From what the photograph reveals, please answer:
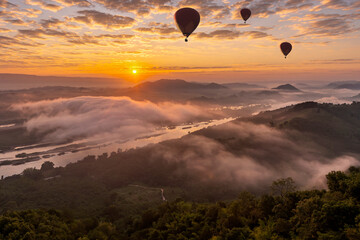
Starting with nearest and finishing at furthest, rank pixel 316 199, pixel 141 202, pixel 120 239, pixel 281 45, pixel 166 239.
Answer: pixel 316 199
pixel 166 239
pixel 120 239
pixel 281 45
pixel 141 202

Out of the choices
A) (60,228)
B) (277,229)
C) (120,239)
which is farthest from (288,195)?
(60,228)

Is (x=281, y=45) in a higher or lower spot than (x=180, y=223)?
higher

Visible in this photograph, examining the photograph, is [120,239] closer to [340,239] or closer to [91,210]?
[340,239]

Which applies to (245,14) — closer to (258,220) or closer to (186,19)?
(186,19)

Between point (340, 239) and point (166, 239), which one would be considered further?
point (166, 239)

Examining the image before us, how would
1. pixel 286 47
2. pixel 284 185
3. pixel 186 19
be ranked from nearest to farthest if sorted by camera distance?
pixel 284 185
pixel 186 19
pixel 286 47

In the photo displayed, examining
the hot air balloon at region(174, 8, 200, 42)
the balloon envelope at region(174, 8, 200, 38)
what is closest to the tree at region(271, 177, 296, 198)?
the hot air balloon at region(174, 8, 200, 42)

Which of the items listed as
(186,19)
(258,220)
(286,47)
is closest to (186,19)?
(186,19)

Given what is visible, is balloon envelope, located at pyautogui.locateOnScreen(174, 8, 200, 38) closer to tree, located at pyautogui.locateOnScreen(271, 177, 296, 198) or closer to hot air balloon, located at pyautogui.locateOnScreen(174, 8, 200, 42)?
hot air balloon, located at pyautogui.locateOnScreen(174, 8, 200, 42)

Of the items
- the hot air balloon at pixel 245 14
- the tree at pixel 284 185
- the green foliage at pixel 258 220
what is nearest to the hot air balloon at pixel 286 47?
the hot air balloon at pixel 245 14
